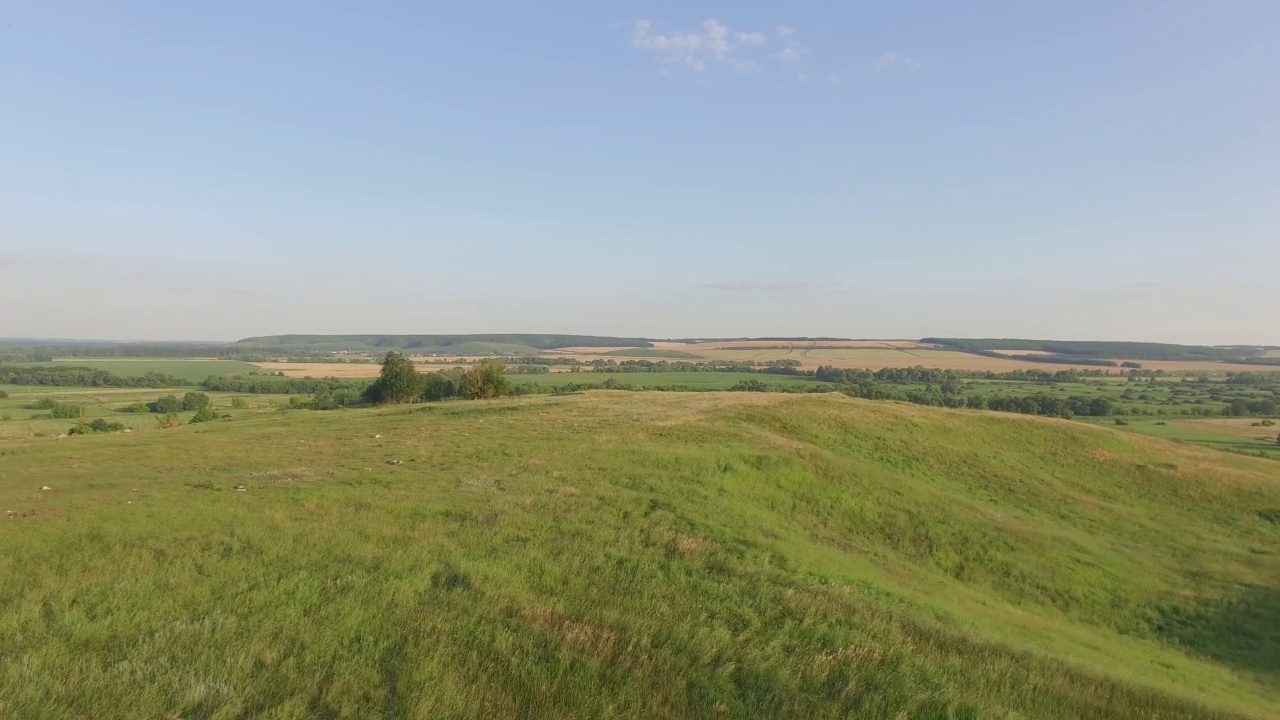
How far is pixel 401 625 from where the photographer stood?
7414mm

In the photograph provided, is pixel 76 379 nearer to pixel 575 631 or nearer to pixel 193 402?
pixel 193 402

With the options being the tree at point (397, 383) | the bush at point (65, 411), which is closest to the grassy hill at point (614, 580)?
the tree at point (397, 383)

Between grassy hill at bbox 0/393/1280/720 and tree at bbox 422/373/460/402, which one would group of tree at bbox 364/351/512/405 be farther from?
grassy hill at bbox 0/393/1280/720

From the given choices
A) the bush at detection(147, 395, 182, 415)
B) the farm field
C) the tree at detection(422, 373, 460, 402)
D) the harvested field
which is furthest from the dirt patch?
the harvested field

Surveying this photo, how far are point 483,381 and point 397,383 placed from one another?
10150 millimetres

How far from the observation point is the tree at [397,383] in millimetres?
71312

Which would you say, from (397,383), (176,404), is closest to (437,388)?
(397,383)

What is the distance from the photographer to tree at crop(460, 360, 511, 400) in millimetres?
70375

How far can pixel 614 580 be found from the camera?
34.0ft

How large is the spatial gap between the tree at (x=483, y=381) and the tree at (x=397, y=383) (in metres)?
5.82

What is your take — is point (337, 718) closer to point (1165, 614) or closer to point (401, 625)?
point (401, 625)

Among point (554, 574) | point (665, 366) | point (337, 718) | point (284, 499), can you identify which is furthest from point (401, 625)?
point (665, 366)

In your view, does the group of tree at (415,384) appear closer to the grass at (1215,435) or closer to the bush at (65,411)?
the bush at (65,411)

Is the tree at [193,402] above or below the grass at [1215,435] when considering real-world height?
above
